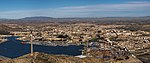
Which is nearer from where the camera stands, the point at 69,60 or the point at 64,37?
the point at 69,60

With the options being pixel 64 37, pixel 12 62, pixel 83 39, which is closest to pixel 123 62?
pixel 12 62

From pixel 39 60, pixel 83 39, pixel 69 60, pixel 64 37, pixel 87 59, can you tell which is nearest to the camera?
pixel 39 60

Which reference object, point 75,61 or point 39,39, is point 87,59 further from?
point 39,39

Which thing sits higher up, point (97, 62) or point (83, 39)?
point (97, 62)

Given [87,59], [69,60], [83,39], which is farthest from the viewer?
[83,39]

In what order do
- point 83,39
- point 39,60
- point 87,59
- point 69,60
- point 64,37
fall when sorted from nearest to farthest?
point 39,60
point 69,60
point 87,59
point 83,39
point 64,37

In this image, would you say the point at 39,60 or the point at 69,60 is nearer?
the point at 39,60

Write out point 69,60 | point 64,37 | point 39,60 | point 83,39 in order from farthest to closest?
1. point 64,37
2. point 83,39
3. point 69,60
4. point 39,60

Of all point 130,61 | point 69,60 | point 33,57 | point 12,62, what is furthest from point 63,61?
point 130,61

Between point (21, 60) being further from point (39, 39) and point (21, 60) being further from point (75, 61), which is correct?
point (39, 39)
